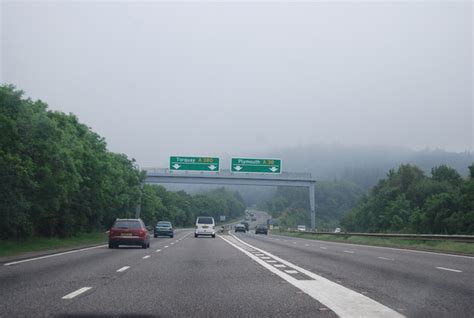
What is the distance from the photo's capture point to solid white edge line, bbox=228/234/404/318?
8.56 m

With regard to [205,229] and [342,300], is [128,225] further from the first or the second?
[205,229]

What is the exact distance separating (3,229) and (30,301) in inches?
953

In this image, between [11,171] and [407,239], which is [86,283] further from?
[407,239]

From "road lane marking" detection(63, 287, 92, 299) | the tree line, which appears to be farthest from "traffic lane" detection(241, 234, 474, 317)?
the tree line

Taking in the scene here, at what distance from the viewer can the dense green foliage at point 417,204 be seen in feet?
278

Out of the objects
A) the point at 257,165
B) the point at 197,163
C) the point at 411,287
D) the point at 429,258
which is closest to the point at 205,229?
the point at 197,163

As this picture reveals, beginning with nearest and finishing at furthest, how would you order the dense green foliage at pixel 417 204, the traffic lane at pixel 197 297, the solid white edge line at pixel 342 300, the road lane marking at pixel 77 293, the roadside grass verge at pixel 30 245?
the solid white edge line at pixel 342 300
the traffic lane at pixel 197 297
the road lane marking at pixel 77 293
the roadside grass verge at pixel 30 245
the dense green foliage at pixel 417 204

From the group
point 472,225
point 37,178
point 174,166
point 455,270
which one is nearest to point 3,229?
point 37,178

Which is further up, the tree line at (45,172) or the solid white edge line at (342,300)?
the tree line at (45,172)

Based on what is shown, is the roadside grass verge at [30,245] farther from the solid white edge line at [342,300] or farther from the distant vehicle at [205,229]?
the solid white edge line at [342,300]

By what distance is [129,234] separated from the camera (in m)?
30.5

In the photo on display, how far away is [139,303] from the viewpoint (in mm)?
9656

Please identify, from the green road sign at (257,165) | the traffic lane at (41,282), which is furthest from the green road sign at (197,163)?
the traffic lane at (41,282)

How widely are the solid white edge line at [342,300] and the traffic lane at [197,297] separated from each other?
215 mm
